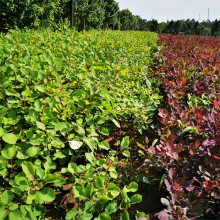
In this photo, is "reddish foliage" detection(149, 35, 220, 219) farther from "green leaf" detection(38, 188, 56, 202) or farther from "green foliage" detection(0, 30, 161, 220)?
"green leaf" detection(38, 188, 56, 202)

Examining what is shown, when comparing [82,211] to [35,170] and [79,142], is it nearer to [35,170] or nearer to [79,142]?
[35,170]

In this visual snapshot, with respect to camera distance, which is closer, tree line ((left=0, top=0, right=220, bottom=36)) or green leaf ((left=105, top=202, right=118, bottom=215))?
green leaf ((left=105, top=202, right=118, bottom=215))

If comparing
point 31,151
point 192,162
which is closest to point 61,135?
point 31,151

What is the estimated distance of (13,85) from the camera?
2.62 m

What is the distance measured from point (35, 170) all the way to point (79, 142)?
399 millimetres

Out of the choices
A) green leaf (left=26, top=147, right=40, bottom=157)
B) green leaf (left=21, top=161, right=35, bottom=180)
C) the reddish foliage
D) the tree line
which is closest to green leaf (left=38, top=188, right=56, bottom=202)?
green leaf (left=21, top=161, right=35, bottom=180)

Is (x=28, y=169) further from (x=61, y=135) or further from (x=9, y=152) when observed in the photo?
(x=61, y=135)

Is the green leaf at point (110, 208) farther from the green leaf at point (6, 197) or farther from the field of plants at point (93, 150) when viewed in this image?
the green leaf at point (6, 197)

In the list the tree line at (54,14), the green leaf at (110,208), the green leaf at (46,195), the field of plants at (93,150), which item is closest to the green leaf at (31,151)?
the field of plants at (93,150)

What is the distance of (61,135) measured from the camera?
231cm

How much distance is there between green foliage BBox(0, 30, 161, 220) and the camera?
5.36 ft

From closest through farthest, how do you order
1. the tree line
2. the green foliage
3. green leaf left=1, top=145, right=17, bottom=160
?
the green foliage, green leaf left=1, top=145, right=17, bottom=160, the tree line

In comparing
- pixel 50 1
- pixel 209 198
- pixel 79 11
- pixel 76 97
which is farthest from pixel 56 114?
pixel 79 11

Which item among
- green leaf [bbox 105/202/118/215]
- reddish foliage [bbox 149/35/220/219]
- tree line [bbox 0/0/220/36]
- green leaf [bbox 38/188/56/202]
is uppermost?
tree line [bbox 0/0/220/36]
